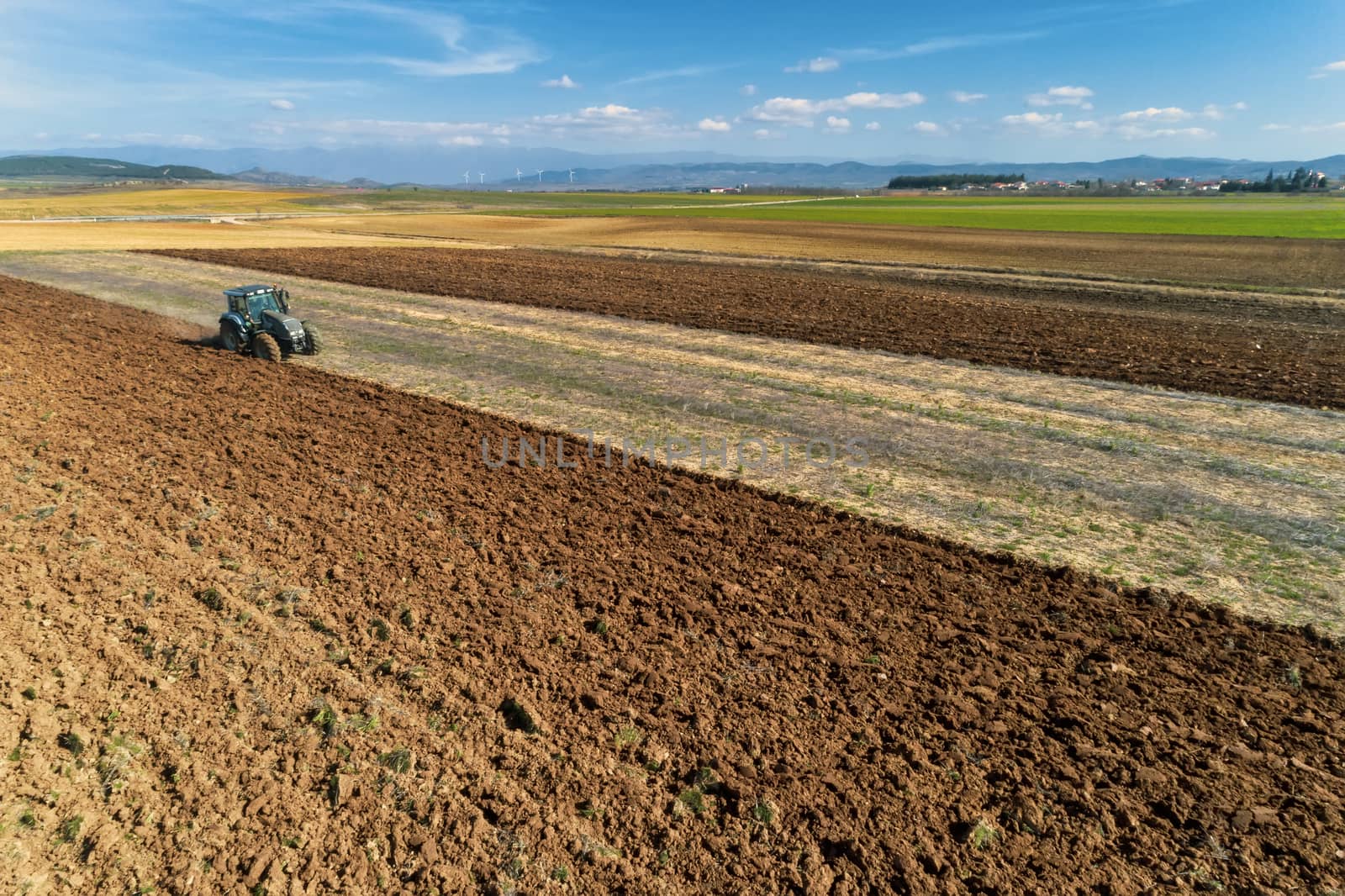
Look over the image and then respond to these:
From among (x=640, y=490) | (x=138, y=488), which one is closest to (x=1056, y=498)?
(x=640, y=490)

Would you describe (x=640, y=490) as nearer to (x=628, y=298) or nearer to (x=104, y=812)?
(x=104, y=812)

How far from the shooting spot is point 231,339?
741 inches

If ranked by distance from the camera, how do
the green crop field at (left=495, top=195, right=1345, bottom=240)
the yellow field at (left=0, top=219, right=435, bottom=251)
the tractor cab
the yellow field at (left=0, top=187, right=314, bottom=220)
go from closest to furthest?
→ the tractor cab, the yellow field at (left=0, top=219, right=435, bottom=251), the green crop field at (left=495, top=195, right=1345, bottom=240), the yellow field at (left=0, top=187, right=314, bottom=220)

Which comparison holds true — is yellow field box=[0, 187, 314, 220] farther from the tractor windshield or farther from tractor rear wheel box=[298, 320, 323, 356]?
tractor rear wheel box=[298, 320, 323, 356]

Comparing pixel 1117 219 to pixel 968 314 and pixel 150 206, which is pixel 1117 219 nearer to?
pixel 968 314

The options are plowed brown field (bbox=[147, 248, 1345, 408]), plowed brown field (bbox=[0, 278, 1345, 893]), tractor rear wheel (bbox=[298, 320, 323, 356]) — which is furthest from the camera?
tractor rear wheel (bbox=[298, 320, 323, 356])

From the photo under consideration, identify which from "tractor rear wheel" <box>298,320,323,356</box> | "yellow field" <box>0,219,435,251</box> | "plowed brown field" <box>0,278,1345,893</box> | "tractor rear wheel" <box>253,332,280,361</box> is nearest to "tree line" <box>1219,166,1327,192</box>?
"yellow field" <box>0,219,435,251</box>

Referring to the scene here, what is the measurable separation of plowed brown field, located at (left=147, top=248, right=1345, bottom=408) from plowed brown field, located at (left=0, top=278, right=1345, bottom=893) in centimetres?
1274

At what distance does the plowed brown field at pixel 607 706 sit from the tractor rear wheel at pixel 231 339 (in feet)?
27.7

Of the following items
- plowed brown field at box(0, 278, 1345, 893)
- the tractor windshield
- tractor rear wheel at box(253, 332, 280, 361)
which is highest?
the tractor windshield

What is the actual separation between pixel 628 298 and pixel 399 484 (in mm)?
19301

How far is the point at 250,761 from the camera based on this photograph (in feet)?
19.1

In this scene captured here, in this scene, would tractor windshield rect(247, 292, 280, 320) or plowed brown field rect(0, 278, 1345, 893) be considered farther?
tractor windshield rect(247, 292, 280, 320)

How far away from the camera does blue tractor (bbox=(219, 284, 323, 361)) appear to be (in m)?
18.4
